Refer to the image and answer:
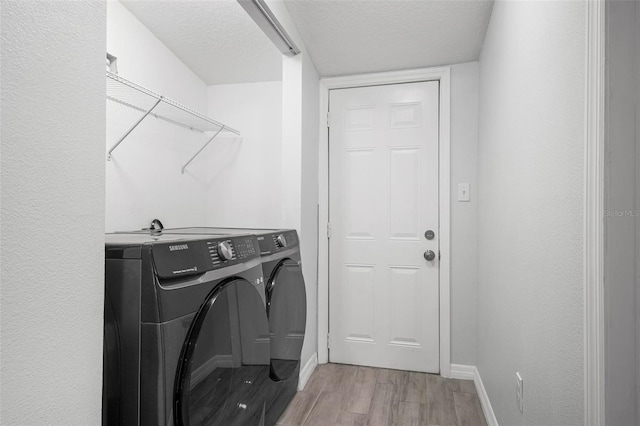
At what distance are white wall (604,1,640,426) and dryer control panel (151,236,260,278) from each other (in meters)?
0.99

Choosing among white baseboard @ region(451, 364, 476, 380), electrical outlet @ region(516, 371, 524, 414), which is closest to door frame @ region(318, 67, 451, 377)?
white baseboard @ region(451, 364, 476, 380)

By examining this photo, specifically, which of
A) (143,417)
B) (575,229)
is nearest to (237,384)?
(143,417)

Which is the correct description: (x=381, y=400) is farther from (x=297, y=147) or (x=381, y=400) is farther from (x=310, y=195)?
(x=297, y=147)

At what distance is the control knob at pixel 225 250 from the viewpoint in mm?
1170

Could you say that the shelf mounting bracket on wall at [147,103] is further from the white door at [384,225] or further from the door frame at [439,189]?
the white door at [384,225]

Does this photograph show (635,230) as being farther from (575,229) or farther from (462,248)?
(462,248)

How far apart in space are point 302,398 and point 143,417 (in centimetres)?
141

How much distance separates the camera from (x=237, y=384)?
3.83ft

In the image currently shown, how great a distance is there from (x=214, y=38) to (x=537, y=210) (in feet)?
6.35

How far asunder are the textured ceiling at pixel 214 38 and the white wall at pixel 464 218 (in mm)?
1270

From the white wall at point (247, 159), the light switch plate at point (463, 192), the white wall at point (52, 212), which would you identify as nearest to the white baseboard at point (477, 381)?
the light switch plate at point (463, 192)

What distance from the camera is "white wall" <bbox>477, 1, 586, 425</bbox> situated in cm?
90

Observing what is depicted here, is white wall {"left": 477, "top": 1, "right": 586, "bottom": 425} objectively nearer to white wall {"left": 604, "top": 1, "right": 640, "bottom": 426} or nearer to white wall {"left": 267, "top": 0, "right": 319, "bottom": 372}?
white wall {"left": 604, "top": 1, "right": 640, "bottom": 426}

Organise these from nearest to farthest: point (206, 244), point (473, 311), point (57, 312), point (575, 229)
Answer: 1. point (57, 312)
2. point (575, 229)
3. point (206, 244)
4. point (473, 311)
